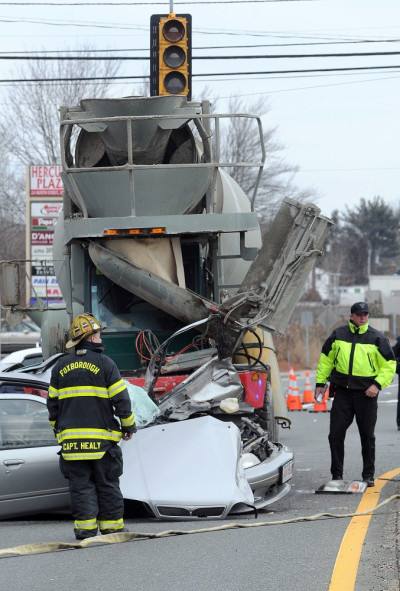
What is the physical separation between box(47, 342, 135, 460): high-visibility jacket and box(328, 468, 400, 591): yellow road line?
181 cm

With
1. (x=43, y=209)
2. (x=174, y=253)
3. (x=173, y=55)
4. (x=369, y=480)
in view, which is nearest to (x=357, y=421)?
(x=369, y=480)

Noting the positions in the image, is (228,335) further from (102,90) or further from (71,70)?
(71,70)

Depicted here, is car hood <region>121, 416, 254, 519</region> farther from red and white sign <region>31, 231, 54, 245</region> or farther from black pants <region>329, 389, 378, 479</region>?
red and white sign <region>31, 231, 54, 245</region>

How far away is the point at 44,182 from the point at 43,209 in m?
0.72

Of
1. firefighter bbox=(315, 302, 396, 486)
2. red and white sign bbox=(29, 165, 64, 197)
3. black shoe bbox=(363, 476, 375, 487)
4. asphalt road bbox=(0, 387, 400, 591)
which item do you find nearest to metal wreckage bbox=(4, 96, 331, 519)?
firefighter bbox=(315, 302, 396, 486)

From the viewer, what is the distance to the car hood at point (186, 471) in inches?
363

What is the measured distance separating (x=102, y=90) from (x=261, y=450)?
2970cm

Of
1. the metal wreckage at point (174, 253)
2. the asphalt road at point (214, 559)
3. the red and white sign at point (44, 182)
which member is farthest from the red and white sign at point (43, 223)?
the asphalt road at point (214, 559)

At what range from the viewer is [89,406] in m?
8.33

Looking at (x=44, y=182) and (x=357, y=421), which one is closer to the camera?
(x=357, y=421)

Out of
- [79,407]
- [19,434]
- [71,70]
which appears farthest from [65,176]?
[71,70]

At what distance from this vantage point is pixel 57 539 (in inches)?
335

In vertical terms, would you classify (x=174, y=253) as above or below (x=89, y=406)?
above

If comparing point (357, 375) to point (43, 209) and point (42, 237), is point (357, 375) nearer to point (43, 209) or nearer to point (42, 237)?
point (42, 237)
